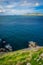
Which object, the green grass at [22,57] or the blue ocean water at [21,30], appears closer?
the green grass at [22,57]

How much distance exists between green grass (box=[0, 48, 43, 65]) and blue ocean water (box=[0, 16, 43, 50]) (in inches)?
6.9

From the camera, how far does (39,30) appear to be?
4484mm

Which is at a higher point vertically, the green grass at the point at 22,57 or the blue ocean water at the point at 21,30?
the blue ocean water at the point at 21,30

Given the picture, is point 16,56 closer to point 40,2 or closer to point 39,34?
point 39,34

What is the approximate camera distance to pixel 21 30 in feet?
14.8

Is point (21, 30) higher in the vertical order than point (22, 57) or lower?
higher

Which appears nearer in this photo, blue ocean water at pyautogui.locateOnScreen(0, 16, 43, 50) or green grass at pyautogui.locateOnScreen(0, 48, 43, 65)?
green grass at pyautogui.locateOnScreen(0, 48, 43, 65)

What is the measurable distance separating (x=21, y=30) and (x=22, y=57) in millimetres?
681

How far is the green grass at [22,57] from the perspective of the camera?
160 inches

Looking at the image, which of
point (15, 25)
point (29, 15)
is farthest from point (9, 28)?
point (29, 15)

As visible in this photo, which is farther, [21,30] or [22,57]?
[21,30]

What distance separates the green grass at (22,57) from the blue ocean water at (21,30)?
0.18 meters

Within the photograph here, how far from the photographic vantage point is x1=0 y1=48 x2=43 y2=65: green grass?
13.3ft

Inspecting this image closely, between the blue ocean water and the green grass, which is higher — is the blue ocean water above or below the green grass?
above
